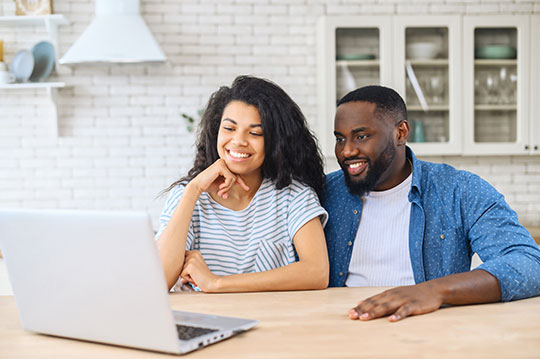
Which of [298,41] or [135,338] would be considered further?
[298,41]

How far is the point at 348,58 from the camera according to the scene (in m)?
3.91

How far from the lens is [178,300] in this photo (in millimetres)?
1604

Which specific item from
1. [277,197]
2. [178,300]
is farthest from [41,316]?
[277,197]

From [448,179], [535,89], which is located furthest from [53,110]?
[535,89]

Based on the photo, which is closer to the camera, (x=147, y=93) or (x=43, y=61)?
(x=43, y=61)

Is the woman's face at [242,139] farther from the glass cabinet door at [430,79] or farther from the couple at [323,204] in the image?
the glass cabinet door at [430,79]

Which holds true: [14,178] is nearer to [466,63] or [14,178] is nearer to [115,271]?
[466,63]

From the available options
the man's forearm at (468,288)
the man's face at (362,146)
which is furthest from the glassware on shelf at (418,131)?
the man's forearm at (468,288)

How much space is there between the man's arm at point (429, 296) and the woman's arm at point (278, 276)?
35 cm

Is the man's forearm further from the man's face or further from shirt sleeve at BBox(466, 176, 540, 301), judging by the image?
the man's face

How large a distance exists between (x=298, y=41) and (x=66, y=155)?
1.69 meters

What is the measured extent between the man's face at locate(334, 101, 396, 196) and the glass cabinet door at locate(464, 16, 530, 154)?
1.99m

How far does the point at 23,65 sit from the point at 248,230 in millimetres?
2529

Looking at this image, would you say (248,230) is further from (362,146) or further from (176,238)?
(362,146)
